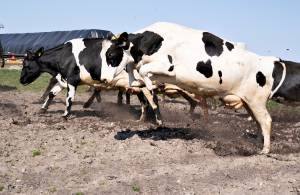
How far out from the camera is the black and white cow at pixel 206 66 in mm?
10133

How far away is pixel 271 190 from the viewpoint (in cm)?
764

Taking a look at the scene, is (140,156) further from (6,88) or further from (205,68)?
(6,88)

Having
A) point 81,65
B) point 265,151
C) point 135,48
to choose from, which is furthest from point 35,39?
point 265,151

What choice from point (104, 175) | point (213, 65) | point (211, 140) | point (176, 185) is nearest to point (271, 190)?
point (176, 185)

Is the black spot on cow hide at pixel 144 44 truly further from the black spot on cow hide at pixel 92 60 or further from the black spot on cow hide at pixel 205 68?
the black spot on cow hide at pixel 92 60

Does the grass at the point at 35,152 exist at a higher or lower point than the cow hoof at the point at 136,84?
lower

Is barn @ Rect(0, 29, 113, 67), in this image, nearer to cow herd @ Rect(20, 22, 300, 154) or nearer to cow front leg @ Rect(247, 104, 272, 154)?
cow herd @ Rect(20, 22, 300, 154)

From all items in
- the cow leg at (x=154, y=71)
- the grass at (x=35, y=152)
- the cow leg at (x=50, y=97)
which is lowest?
the cow leg at (x=50, y=97)

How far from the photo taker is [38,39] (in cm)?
5422

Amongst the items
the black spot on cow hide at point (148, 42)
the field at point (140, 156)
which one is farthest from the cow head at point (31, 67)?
the black spot on cow hide at point (148, 42)

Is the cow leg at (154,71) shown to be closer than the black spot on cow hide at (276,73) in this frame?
Yes

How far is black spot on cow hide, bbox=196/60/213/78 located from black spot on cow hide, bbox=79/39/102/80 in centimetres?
553

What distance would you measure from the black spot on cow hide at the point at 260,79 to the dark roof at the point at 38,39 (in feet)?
123

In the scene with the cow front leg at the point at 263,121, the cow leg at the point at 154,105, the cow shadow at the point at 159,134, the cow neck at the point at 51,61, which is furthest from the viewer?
the cow neck at the point at 51,61
